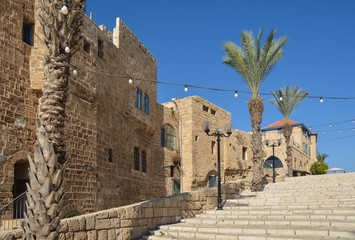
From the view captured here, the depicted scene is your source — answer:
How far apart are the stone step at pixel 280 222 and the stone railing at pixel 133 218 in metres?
0.58

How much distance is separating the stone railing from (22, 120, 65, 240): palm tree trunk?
62 cm

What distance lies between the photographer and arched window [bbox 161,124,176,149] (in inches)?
889

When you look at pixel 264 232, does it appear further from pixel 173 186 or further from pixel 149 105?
pixel 173 186

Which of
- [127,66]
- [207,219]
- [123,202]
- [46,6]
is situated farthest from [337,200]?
[127,66]

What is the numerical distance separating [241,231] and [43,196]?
15.5 feet

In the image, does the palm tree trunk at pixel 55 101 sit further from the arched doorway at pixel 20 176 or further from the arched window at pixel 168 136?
the arched window at pixel 168 136

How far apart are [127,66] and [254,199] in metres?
9.14

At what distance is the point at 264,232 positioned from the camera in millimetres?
7836

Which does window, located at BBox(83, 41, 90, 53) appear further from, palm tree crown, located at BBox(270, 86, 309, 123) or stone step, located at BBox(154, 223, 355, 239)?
palm tree crown, located at BBox(270, 86, 309, 123)

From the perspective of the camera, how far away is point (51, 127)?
584 centimetres

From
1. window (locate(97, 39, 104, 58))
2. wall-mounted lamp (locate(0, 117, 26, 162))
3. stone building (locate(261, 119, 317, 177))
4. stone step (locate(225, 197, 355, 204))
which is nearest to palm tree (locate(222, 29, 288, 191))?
stone step (locate(225, 197, 355, 204))

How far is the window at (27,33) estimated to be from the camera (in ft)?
39.0

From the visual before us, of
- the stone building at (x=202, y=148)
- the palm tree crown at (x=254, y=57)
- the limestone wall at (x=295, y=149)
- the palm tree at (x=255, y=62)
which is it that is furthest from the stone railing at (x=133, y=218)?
the limestone wall at (x=295, y=149)

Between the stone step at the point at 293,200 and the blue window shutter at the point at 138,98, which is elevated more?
the blue window shutter at the point at 138,98
